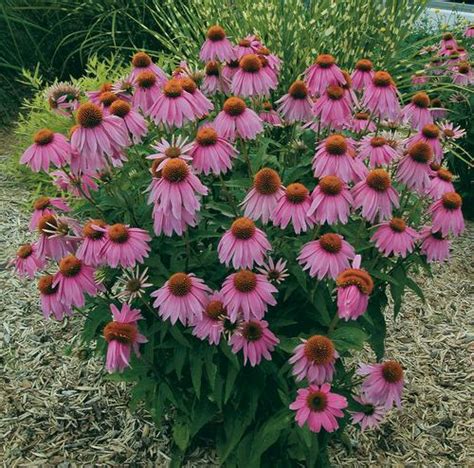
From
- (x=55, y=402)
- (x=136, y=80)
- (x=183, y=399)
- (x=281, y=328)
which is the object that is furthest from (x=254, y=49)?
(x=55, y=402)

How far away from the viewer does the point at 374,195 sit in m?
1.59

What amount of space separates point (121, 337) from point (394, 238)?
0.78m

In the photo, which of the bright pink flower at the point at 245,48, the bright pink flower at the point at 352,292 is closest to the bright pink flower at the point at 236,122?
the bright pink flower at the point at 245,48

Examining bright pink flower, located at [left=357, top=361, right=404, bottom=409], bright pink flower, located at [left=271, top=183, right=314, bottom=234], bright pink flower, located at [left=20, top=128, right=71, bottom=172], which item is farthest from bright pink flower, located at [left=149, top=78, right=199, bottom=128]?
bright pink flower, located at [left=357, top=361, right=404, bottom=409]

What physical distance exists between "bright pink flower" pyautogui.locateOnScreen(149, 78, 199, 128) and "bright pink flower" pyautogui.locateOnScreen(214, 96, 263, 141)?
9 cm

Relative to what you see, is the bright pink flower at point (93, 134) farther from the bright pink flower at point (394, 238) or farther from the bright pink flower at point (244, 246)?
the bright pink flower at point (394, 238)

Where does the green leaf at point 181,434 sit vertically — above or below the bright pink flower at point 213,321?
below

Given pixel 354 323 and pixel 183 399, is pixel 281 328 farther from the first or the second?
pixel 183 399

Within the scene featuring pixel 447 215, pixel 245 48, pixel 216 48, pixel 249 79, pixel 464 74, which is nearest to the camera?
pixel 447 215

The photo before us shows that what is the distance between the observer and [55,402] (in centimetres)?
246

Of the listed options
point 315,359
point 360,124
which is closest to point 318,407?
point 315,359

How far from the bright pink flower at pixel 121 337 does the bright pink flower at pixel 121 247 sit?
0.14 m

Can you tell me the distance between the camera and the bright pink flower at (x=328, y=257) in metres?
1.51

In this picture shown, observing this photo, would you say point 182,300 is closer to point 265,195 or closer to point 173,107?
point 265,195
